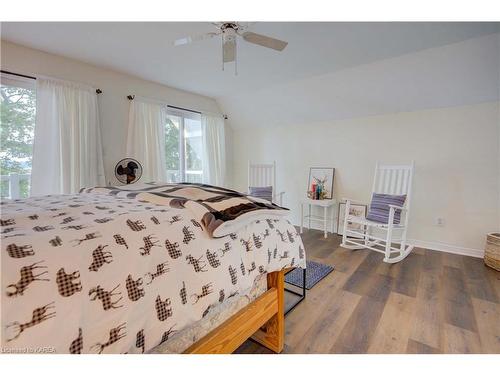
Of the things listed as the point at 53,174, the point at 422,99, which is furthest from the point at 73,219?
the point at 422,99

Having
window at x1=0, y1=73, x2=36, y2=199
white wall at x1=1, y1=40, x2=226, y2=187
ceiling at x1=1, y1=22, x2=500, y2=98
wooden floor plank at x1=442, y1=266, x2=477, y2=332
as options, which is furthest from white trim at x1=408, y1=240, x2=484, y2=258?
window at x1=0, y1=73, x2=36, y2=199

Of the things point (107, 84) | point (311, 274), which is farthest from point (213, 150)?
point (311, 274)

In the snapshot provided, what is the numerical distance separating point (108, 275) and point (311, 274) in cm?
203

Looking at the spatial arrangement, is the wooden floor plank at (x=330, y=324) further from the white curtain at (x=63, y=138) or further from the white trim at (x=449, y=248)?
the white curtain at (x=63, y=138)

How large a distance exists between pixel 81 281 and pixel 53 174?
101 inches

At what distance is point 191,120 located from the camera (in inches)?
162

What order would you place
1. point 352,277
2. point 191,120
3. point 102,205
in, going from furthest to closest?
point 191,120 < point 352,277 < point 102,205

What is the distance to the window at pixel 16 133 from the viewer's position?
2.38 metres

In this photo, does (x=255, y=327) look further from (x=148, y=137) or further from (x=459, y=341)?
(x=148, y=137)

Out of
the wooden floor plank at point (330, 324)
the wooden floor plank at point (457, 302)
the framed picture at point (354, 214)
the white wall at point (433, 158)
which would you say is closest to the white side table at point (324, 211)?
the framed picture at point (354, 214)

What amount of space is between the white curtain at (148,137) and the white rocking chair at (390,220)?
8.49 feet

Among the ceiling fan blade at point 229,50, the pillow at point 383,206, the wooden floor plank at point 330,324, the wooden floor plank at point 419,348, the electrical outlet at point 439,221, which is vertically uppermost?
the ceiling fan blade at point 229,50
